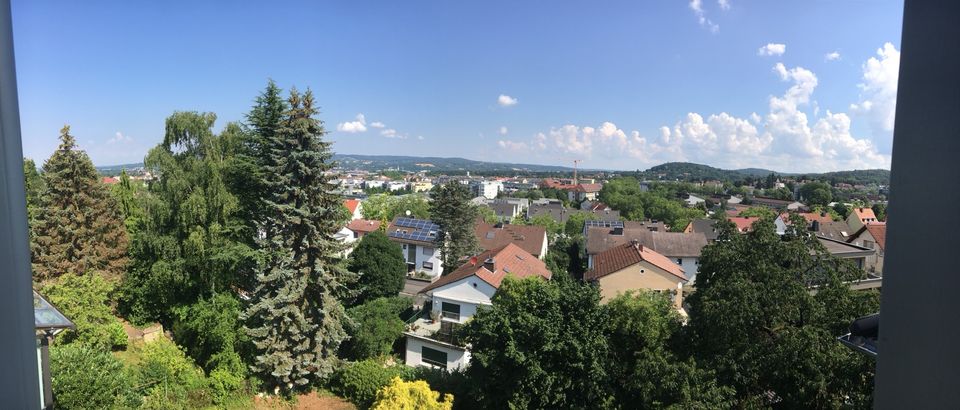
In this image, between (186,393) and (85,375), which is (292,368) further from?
(85,375)

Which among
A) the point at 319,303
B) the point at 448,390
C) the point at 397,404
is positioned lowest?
the point at 448,390

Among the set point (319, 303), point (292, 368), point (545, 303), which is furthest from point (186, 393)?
point (545, 303)

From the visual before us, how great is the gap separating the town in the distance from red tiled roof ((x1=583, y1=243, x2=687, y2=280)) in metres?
3.10

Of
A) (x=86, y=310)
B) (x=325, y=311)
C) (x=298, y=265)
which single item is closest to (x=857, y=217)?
(x=325, y=311)

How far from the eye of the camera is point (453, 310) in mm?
12562

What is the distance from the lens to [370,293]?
14281 millimetres

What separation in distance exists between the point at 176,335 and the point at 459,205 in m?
12.2

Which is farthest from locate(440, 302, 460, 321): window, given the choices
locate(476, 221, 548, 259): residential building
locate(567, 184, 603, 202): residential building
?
locate(567, 184, 603, 202): residential building

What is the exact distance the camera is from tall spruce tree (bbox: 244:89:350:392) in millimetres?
8422

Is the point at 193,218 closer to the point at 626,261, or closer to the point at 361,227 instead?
the point at 626,261

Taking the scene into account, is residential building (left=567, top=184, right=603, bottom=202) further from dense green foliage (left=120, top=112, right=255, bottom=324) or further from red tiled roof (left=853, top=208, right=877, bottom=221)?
dense green foliage (left=120, top=112, right=255, bottom=324)

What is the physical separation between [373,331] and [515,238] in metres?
13.1

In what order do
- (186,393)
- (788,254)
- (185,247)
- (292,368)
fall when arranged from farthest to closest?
1. (185,247)
2. (292,368)
3. (186,393)
4. (788,254)

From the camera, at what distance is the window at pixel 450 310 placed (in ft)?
40.9
